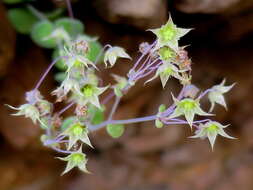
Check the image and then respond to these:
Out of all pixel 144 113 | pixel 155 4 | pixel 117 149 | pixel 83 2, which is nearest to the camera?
pixel 155 4

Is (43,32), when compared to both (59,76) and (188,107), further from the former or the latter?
(188,107)

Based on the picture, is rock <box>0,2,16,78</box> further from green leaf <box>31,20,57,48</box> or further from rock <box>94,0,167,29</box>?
rock <box>94,0,167,29</box>

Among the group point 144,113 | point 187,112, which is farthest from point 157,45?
point 144,113

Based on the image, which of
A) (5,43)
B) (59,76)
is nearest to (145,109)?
(59,76)

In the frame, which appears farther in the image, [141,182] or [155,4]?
[141,182]

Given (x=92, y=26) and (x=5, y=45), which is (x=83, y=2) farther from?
(x=5, y=45)

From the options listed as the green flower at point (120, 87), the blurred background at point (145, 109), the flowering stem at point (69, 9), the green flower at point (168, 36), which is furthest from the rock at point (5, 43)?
the green flower at point (168, 36)
